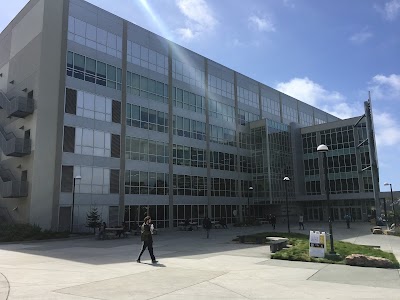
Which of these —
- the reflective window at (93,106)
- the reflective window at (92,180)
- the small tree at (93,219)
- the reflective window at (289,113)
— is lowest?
the small tree at (93,219)

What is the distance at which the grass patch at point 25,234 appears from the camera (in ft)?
88.7

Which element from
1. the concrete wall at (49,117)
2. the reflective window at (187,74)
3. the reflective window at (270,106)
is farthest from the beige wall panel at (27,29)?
→ the reflective window at (270,106)

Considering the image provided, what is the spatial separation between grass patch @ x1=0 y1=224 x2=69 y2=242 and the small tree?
275cm

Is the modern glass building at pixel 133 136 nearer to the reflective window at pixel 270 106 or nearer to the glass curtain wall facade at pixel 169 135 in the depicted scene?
the glass curtain wall facade at pixel 169 135

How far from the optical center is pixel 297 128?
61188 mm

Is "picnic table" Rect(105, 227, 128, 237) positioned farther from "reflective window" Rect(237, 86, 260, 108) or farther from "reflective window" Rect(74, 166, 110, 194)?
"reflective window" Rect(237, 86, 260, 108)

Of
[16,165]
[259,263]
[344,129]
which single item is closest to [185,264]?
[259,263]

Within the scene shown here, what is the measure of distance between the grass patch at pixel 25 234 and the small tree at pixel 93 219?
275 centimetres

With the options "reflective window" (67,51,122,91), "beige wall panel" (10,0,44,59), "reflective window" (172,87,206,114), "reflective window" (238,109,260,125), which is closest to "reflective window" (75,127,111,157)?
"reflective window" (67,51,122,91)

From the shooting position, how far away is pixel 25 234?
2762 centimetres

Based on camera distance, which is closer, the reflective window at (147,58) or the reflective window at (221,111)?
the reflective window at (147,58)

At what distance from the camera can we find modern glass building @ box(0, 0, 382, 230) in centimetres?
3325

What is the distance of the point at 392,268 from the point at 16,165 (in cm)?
3415

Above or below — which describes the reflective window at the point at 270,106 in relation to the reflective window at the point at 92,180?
above
